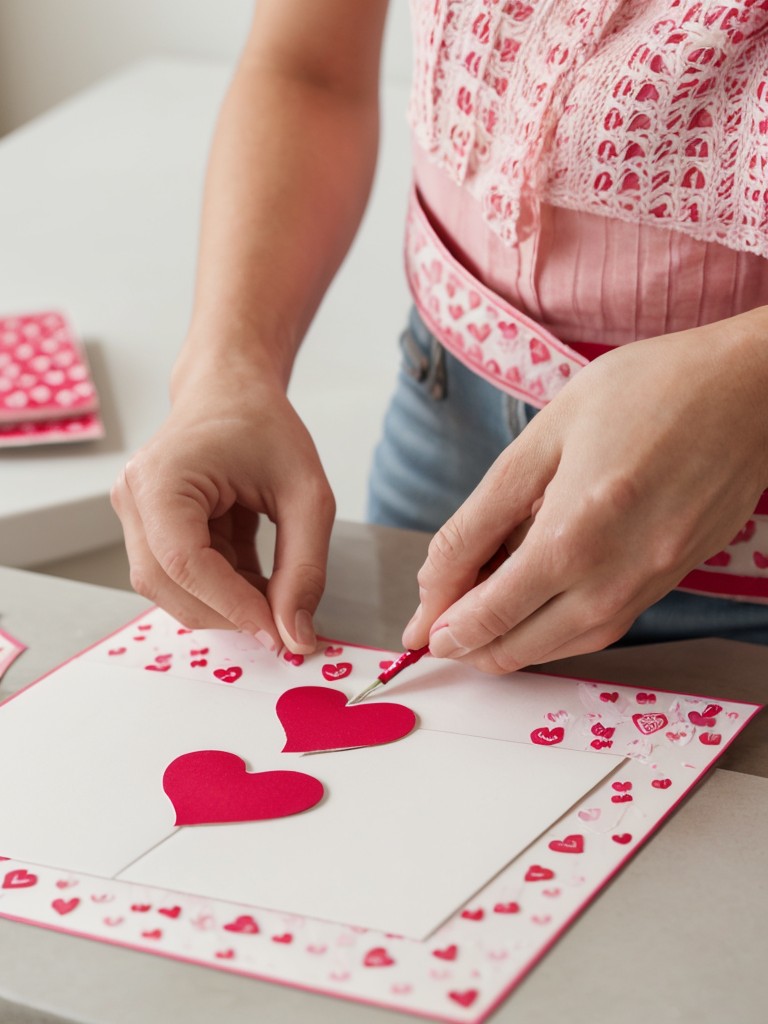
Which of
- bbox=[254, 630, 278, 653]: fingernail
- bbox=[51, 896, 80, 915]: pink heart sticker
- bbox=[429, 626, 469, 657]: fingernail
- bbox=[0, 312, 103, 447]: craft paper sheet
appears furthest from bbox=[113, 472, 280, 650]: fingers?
bbox=[0, 312, 103, 447]: craft paper sheet

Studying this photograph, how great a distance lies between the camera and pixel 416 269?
2.60ft

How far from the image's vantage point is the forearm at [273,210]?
2.41 ft

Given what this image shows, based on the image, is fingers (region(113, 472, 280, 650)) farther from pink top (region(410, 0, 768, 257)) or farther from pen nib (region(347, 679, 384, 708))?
pink top (region(410, 0, 768, 257))

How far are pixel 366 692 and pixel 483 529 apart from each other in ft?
0.35

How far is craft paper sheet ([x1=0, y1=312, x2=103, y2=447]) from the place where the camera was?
49.0 inches

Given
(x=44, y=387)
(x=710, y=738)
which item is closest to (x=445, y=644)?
(x=710, y=738)

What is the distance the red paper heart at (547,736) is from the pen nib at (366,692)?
3.5 inches

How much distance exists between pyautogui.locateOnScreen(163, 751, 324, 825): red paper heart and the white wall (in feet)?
7.12

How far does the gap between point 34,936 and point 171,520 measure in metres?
0.25

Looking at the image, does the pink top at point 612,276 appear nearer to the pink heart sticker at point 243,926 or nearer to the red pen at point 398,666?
the red pen at point 398,666

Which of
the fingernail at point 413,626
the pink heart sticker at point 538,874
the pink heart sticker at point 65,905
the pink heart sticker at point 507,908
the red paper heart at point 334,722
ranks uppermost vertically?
the fingernail at point 413,626

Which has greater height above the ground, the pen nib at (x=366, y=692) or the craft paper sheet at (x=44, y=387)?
the pen nib at (x=366, y=692)

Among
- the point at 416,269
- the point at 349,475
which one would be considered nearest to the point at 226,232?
the point at 416,269

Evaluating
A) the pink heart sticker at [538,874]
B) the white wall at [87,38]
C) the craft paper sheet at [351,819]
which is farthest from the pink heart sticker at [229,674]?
the white wall at [87,38]
